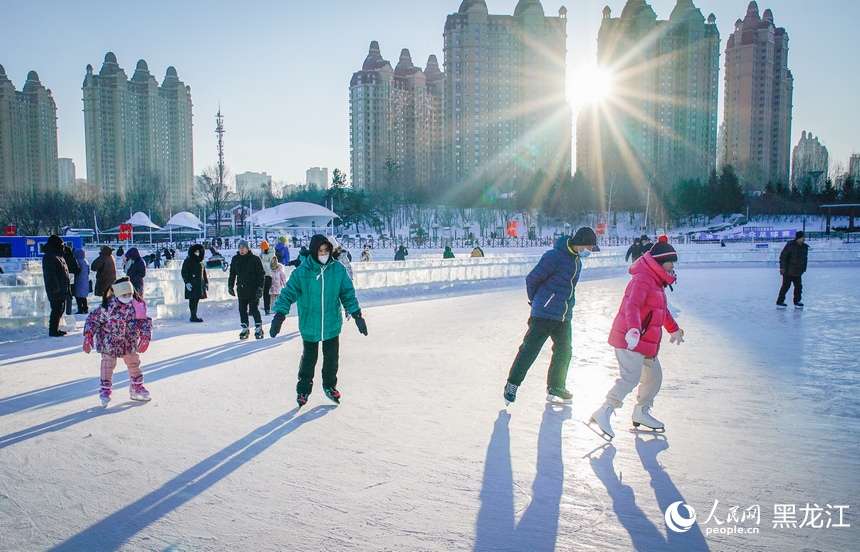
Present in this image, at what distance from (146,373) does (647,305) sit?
5.08m

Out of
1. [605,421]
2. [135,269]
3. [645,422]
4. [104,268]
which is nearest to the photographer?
[605,421]

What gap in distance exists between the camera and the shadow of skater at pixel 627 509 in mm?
2771

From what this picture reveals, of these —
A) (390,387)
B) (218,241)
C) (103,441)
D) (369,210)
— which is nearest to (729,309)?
(390,387)

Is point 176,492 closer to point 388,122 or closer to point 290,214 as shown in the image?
point 290,214

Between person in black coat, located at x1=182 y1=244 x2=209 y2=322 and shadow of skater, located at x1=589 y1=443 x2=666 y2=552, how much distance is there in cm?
800

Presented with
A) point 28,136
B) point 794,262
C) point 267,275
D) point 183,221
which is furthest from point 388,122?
point 794,262

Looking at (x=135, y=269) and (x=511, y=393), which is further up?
(x=135, y=269)

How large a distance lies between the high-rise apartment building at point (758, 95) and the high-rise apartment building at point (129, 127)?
96.2m

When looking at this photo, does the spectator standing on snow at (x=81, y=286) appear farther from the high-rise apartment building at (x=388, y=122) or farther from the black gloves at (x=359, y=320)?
the high-rise apartment building at (x=388, y=122)

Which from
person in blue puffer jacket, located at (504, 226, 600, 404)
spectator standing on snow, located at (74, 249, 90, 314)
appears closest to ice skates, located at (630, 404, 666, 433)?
person in blue puffer jacket, located at (504, 226, 600, 404)

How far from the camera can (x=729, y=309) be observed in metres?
11.8

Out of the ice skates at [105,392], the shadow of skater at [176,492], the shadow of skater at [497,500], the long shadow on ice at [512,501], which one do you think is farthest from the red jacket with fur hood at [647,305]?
the ice skates at [105,392]

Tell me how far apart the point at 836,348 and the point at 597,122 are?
96.5 m

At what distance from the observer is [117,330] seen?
502 centimetres
